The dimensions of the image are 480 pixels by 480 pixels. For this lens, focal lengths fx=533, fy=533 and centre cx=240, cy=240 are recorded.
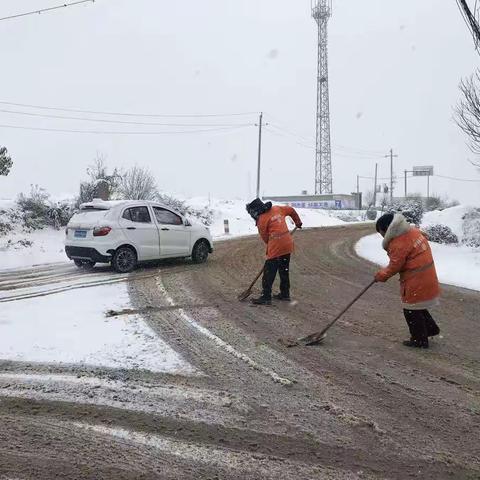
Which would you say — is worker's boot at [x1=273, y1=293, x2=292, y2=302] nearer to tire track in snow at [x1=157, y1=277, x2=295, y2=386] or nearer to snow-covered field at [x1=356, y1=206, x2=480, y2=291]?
tire track in snow at [x1=157, y1=277, x2=295, y2=386]

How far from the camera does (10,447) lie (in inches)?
140

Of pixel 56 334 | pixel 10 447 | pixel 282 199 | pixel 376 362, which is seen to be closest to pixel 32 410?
pixel 10 447

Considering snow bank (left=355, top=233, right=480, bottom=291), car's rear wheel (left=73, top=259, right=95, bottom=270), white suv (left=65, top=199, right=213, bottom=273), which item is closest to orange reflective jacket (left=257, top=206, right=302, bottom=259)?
white suv (left=65, top=199, right=213, bottom=273)

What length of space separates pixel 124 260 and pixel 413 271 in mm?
7182

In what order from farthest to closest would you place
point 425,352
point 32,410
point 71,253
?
point 71,253, point 425,352, point 32,410

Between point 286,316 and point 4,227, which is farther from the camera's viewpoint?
point 4,227

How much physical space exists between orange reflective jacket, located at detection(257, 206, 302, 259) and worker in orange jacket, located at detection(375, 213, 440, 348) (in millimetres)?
2609

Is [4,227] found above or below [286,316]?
above

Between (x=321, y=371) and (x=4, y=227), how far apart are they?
1457 centimetres

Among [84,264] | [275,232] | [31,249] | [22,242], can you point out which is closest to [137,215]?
[84,264]

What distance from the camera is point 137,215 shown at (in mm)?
11891

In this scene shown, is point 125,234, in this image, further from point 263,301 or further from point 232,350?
point 232,350

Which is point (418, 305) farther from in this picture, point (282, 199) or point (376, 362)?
point (282, 199)

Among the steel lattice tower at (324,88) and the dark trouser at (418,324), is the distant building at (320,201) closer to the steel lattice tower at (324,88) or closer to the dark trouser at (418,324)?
the steel lattice tower at (324,88)
